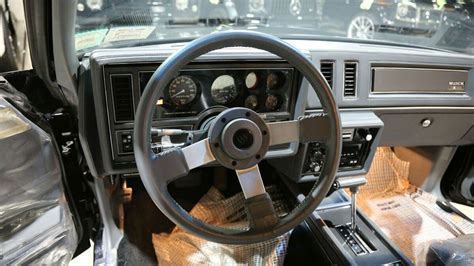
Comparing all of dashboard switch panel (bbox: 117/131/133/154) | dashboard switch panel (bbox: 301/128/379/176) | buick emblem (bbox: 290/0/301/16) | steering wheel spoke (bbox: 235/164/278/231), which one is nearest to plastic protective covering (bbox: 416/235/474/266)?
dashboard switch panel (bbox: 301/128/379/176)

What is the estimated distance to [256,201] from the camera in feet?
3.78

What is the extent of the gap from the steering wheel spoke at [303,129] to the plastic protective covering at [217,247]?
61 centimetres

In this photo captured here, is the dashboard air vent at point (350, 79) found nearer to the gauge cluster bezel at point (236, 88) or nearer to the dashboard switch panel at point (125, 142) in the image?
the gauge cluster bezel at point (236, 88)

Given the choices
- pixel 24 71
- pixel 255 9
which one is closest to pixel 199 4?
pixel 255 9

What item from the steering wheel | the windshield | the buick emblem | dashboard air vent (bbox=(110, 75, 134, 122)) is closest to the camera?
the steering wheel

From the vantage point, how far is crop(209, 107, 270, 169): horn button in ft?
3.58

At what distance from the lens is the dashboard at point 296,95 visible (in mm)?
1363

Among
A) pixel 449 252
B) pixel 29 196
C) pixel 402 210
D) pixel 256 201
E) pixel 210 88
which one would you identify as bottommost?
pixel 402 210

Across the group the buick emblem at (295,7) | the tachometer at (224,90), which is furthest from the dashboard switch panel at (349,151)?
the buick emblem at (295,7)

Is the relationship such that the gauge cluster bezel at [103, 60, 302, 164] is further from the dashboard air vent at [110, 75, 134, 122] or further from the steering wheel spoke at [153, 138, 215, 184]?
the steering wheel spoke at [153, 138, 215, 184]

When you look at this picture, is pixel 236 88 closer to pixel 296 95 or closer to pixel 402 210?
pixel 296 95

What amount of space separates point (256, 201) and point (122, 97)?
0.56 metres

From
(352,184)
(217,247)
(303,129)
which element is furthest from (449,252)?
(217,247)

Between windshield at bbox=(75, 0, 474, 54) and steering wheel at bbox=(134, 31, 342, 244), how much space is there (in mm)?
809
